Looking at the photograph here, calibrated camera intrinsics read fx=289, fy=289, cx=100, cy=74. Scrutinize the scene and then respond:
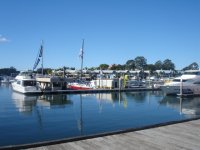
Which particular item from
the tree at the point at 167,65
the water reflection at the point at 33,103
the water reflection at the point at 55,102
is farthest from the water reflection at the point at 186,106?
the tree at the point at 167,65

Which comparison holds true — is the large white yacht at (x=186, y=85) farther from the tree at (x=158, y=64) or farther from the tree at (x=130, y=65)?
the tree at (x=158, y=64)

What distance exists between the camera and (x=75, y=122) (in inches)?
846

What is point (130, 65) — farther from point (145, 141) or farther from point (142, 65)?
point (145, 141)

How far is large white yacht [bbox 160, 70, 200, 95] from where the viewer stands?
49647 mm

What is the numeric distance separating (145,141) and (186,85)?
42023 mm

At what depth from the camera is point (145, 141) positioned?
10.4 metres

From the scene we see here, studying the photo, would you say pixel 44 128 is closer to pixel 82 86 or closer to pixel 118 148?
pixel 118 148

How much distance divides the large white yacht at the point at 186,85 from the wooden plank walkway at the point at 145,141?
125 ft

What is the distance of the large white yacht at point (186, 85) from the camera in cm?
4965

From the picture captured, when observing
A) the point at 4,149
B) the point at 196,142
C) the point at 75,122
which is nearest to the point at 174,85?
the point at 75,122

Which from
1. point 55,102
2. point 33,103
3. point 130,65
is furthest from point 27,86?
point 130,65

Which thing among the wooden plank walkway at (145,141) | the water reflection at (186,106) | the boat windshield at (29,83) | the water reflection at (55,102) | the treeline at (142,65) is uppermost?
the treeline at (142,65)

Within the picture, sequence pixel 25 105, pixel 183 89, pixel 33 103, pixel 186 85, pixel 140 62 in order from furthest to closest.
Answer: pixel 140 62 → pixel 186 85 → pixel 183 89 → pixel 33 103 → pixel 25 105

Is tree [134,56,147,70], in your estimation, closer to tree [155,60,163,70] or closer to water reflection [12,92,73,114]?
tree [155,60,163,70]
